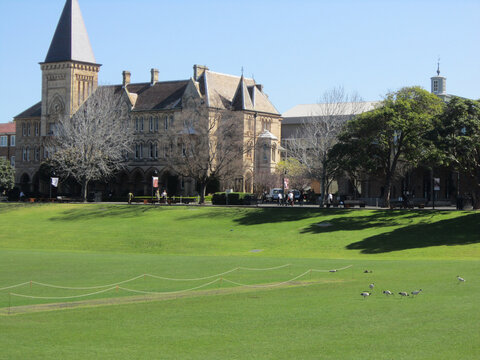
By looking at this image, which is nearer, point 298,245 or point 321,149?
point 298,245

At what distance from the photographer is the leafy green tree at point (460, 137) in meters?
54.3

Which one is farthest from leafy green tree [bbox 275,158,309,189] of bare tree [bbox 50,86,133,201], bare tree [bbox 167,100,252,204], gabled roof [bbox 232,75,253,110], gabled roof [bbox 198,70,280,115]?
bare tree [bbox 50,86,133,201]

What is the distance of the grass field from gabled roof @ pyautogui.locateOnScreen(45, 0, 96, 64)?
2556 inches

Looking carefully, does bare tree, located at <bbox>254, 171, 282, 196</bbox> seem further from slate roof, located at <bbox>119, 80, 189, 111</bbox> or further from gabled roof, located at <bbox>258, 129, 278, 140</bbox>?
slate roof, located at <bbox>119, 80, 189, 111</bbox>

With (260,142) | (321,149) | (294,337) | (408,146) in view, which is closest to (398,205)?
(408,146)

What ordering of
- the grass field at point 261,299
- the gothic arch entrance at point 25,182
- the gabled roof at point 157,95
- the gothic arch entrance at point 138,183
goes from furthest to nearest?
the gothic arch entrance at point 25,182
the gabled roof at point 157,95
the gothic arch entrance at point 138,183
the grass field at point 261,299

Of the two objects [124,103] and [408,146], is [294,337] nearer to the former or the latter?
[408,146]

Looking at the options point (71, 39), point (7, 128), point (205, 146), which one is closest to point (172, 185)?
point (205, 146)

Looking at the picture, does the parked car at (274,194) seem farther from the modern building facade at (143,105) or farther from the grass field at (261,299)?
the grass field at (261,299)

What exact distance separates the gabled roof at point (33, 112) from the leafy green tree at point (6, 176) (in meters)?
13.0

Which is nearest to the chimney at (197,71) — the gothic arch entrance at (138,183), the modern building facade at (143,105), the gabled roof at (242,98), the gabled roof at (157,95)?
the modern building facade at (143,105)

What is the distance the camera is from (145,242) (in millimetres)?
53938

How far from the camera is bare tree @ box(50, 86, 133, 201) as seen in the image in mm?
92938

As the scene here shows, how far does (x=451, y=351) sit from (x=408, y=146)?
48.9 m
